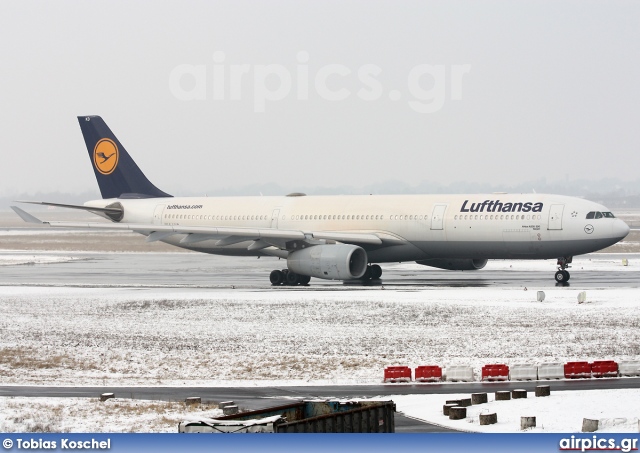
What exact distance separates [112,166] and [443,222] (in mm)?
21518

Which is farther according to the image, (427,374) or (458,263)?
(458,263)

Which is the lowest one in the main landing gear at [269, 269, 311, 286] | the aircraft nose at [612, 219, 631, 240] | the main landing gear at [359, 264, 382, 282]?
the main landing gear at [269, 269, 311, 286]

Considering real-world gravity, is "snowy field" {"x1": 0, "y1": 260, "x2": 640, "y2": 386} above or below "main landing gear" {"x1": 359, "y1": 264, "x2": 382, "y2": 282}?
below

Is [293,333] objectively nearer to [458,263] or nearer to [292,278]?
[292,278]

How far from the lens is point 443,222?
45.6 m

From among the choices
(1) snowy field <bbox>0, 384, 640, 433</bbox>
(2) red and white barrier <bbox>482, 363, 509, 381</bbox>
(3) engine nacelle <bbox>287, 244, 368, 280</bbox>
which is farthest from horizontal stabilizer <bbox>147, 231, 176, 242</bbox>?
(2) red and white barrier <bbox>482, 363, 509, 381</bbox>

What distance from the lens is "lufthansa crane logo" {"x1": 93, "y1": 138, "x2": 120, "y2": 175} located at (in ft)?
189

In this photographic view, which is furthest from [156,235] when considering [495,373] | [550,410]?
[550,410]

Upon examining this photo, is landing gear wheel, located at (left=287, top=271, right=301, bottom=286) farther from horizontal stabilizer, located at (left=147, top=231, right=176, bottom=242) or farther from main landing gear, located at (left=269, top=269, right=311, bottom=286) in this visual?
horizontal stabilizer, located at (left=147, top=231, right=176, bottom=242)

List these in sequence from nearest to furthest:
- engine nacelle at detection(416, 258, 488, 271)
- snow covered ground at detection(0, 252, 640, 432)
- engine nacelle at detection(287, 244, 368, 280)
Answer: snow covered ground at detection(0, 252, 640, 432), engine nacelle at detection(287, 244, 368, 280), engine nacelle at detection(416, 258, 488, 271)

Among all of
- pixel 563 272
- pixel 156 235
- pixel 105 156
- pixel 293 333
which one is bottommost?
pixel 293 333

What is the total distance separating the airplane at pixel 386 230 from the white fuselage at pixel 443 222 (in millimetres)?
44

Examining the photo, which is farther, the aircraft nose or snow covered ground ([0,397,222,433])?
the aircraft nose

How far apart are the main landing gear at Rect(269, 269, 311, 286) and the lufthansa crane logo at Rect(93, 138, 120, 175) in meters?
15.7
